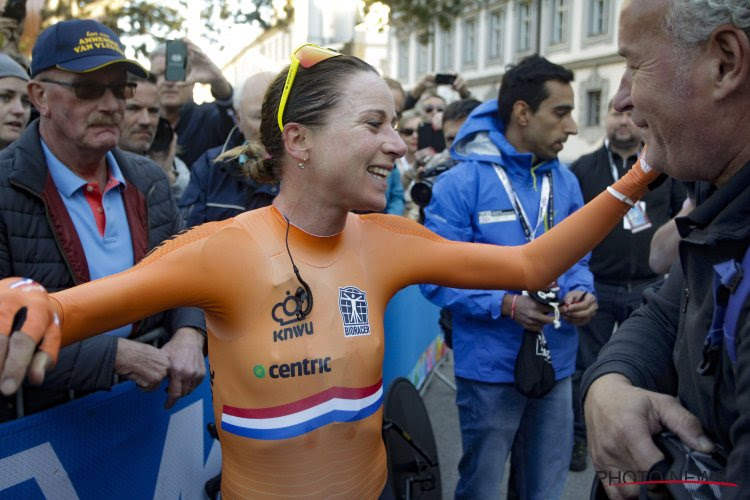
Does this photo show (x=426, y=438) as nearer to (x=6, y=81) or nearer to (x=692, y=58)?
(x=692, y=58)

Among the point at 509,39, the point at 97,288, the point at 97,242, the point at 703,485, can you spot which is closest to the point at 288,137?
the point at 97,288

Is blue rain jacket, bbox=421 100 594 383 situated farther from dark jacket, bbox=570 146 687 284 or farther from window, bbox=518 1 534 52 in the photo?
window, bbox=518 1 534 52

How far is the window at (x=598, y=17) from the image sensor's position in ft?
96.8

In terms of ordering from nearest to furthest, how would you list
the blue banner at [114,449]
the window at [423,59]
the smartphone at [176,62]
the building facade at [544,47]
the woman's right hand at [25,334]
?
the woman's right hand at [25,334], the blue banner at [114,449], the smartphone at [176,62], the building facade at [544,47], the window at [423,59]

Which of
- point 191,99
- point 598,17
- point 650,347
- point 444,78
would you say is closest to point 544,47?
point 598,17

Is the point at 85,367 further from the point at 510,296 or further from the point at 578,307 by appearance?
the point at 578,307

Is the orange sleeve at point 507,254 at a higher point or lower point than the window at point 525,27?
higher

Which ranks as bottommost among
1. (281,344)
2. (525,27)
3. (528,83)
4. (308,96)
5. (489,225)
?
(525,27)

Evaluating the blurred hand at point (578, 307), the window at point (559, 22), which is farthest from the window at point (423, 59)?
the blurred hand at point (578, 307)

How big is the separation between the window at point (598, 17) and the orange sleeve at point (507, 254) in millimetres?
30144

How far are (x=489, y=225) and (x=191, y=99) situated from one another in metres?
4.09

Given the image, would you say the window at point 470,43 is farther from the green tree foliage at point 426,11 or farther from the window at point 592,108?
the window at point 592,108

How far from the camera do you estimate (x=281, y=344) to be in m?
1.86

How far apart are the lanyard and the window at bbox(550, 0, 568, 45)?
31.1 m
